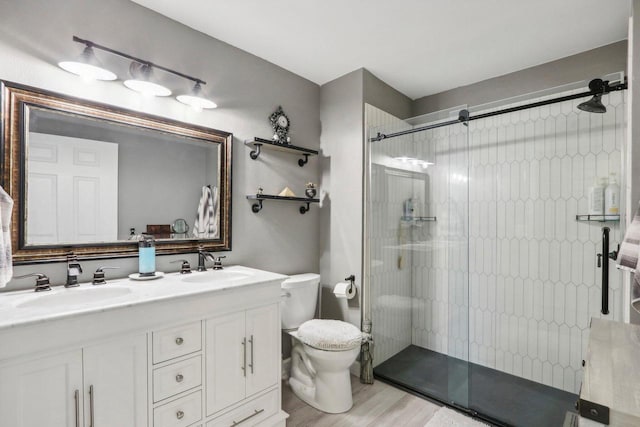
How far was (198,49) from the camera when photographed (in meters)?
2.14

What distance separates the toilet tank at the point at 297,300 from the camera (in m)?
2.38

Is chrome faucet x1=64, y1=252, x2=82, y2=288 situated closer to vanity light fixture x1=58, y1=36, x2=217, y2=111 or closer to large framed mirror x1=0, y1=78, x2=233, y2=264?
large framed mirror x1=0, y1=78, x2=233, y2=264

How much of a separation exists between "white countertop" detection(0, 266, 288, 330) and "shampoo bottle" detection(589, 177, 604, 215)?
84.4 inches

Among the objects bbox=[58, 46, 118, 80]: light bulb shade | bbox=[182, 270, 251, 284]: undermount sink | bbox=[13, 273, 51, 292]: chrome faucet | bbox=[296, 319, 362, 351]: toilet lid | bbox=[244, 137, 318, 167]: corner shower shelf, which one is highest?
bbox=[58, 46, 118, 80]: light bulb shade

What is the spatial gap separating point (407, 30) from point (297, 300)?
2.03m

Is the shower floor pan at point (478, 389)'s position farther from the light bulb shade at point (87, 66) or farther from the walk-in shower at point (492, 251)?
the light bulb shade at point (87, 66)

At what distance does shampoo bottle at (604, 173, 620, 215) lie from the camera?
2.07m

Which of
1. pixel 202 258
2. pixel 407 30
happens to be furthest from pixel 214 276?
pixel 407 30

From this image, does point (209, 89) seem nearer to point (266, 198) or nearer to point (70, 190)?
point (266, 198)

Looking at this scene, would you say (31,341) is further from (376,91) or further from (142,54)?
(376,91)

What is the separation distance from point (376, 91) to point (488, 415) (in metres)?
2.56

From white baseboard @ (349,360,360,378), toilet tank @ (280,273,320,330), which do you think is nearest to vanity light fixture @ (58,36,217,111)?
toilet tank @ (280,273,320,330)

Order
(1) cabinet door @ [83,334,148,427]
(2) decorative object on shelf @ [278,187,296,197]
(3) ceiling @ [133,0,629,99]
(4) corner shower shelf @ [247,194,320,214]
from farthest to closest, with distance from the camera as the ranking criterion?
1. (2) decorative object on shelf @ [278,187,296,197]
2. (4) corner shower shelf @ [247,194,320,214]
3. (3) ceiling @ [133,0,629,99]
4. (1) cabinet door @ [83,334,148,427]

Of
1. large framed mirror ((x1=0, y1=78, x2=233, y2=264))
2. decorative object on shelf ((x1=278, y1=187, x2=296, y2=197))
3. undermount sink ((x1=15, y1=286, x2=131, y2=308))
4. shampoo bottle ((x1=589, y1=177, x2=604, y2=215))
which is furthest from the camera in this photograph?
decorative object on shelf ((x1=278, y1=187, x2=296, y2=197))
